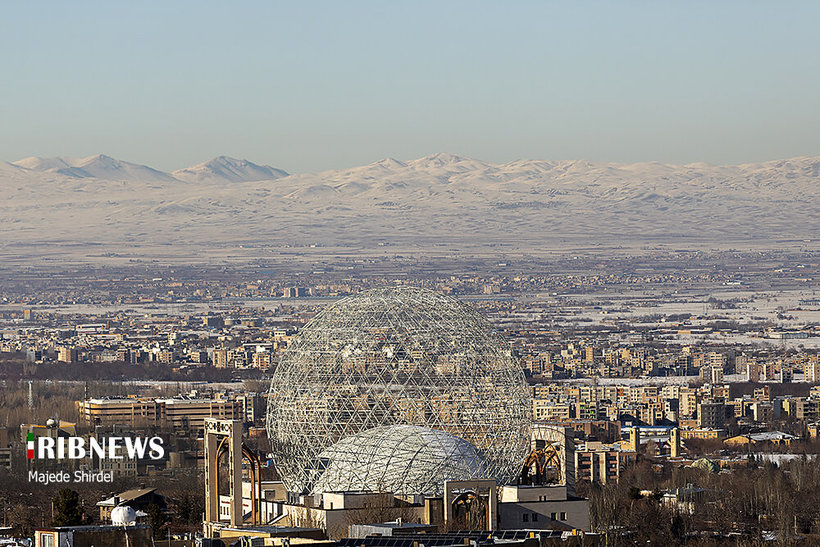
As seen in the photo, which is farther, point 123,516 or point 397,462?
point 397,462

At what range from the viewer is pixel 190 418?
9250 cm

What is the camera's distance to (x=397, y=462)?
39250mm

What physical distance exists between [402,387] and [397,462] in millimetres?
2901

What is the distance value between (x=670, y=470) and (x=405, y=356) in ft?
98.9

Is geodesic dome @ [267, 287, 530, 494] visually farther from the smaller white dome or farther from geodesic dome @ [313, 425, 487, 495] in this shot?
the smaller white dome

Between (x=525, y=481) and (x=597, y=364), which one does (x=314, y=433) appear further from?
(x=597, y=364)

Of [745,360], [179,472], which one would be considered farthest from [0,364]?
[179,472]

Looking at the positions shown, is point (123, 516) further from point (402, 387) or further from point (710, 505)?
point (710, 505)

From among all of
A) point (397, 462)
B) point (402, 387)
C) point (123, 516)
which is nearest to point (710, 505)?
point (402, 387)

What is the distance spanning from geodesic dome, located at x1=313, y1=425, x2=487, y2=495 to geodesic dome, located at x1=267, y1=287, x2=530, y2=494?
33 centimetres

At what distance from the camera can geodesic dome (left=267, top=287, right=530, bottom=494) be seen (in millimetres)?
40406

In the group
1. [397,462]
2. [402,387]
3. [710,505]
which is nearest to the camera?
[397,462]

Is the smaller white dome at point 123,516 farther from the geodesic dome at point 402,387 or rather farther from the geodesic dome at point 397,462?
the geodesic dome at point 402,387

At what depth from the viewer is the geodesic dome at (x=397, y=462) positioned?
128 ft
